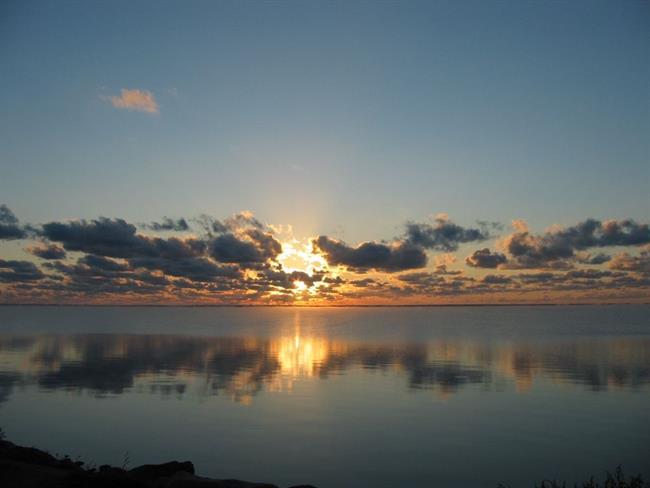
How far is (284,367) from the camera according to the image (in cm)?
6266

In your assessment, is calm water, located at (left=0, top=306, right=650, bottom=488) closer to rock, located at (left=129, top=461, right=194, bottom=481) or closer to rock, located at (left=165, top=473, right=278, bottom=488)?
rock, located at (left=129, top=461, right=194, bottom=481)

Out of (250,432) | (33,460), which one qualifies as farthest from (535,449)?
(33,460)

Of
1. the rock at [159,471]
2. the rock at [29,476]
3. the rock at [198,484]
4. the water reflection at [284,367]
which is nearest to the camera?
the rock at [29,476]

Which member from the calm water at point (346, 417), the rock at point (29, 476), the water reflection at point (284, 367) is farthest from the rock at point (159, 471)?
the water reflection at point (284, 367)

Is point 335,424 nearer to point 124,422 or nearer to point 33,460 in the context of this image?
point 124,422

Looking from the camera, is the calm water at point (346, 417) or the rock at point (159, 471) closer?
the rock at point (159, 471)

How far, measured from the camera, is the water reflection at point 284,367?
4719 cm

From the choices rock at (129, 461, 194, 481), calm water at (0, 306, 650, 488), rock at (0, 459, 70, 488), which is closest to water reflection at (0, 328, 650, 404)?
calm water at (0, 306, 650, 488)

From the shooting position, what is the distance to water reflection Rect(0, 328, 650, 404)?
4719 cm

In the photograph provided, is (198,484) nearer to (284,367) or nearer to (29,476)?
(29,476)

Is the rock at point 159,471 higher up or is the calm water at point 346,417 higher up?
the rock at point 159,471

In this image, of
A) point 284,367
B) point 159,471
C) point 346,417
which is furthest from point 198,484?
point 284,367

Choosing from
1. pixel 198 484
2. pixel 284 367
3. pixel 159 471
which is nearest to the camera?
pixel 198 484

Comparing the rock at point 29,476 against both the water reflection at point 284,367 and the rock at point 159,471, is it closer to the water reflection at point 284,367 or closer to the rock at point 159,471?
the rock at point 159,471
